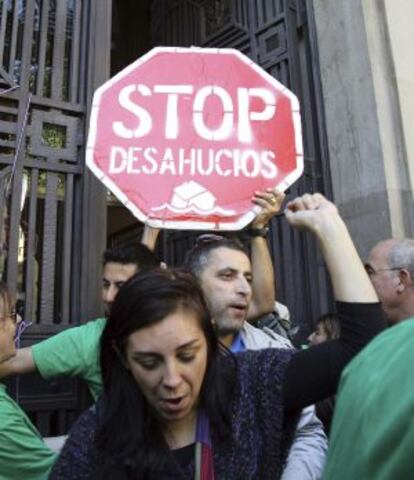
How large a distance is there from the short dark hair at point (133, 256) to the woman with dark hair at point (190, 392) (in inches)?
42.3

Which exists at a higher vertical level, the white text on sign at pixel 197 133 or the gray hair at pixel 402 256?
the white text on sign at pixel 197 133

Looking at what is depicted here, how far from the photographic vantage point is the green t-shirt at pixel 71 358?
2.33 m

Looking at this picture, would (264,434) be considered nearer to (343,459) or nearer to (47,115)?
(343,459)

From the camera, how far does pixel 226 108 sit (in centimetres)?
247

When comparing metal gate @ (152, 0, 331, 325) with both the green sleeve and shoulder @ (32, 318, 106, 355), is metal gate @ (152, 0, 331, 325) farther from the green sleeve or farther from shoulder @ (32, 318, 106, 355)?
the green sleeve

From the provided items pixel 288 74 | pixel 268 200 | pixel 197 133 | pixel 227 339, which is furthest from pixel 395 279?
pixel 288 74

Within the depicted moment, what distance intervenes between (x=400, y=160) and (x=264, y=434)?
9.64 feet

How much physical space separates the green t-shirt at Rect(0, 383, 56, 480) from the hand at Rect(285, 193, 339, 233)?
106 centimetres

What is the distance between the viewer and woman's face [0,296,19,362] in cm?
187

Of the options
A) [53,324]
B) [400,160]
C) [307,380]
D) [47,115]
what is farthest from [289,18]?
[307,380]

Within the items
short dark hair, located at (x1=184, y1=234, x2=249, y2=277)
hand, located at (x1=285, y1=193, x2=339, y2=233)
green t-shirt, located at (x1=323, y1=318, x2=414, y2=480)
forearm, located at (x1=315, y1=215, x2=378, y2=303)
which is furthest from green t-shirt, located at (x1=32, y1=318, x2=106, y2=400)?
green t-shirt, located at (x1=323, y1=318, x2=414, y2=480)

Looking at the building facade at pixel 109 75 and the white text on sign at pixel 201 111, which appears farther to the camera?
the building facade at pixel 109 75

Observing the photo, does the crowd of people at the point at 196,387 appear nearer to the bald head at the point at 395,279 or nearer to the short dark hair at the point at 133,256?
the short dark hair at the point at 133,256

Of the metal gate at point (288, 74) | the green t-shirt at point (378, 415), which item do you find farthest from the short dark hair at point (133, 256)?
the green t-shirt at point (378, 415)
